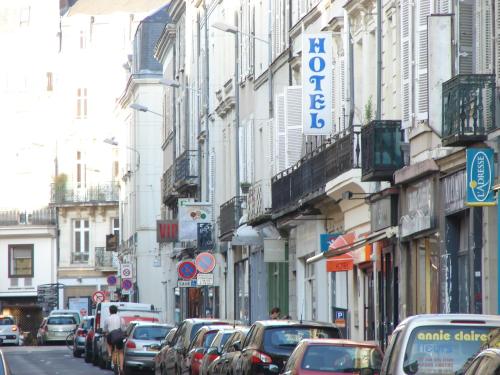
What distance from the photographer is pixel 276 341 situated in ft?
74.0

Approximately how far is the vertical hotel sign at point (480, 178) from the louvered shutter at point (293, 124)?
13960mm

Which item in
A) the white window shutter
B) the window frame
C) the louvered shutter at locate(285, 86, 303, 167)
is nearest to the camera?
the white window shutter

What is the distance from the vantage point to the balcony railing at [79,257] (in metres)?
92.5

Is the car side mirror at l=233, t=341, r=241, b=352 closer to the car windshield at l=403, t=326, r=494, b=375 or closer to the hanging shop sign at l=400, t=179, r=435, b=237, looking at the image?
the hanging shop sign at l=400, t=179, r=435, b=237

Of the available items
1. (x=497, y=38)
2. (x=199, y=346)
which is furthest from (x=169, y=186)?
(x=497, y=38)

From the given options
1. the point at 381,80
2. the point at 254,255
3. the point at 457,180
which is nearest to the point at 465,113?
the point at 457,180

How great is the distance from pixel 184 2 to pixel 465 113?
4347cm

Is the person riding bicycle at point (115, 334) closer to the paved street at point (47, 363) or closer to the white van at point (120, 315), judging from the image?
the paved street at point (47, 363)

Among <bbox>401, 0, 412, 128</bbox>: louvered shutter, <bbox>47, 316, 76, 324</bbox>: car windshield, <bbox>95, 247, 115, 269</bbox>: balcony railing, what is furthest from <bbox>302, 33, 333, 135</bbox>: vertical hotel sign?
<bbox>95, 247, 115, 269</bbox>: balcony railing

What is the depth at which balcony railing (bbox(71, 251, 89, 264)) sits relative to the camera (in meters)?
92.5

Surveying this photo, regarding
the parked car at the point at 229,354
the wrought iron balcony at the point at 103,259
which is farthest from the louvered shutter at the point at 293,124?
the wrought iron balcony at the point at 103,259

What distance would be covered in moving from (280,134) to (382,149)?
35.6ft

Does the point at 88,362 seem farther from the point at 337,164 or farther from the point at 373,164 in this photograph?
the point at 373,164

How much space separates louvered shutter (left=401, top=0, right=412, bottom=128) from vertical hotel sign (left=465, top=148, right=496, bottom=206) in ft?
13.5
